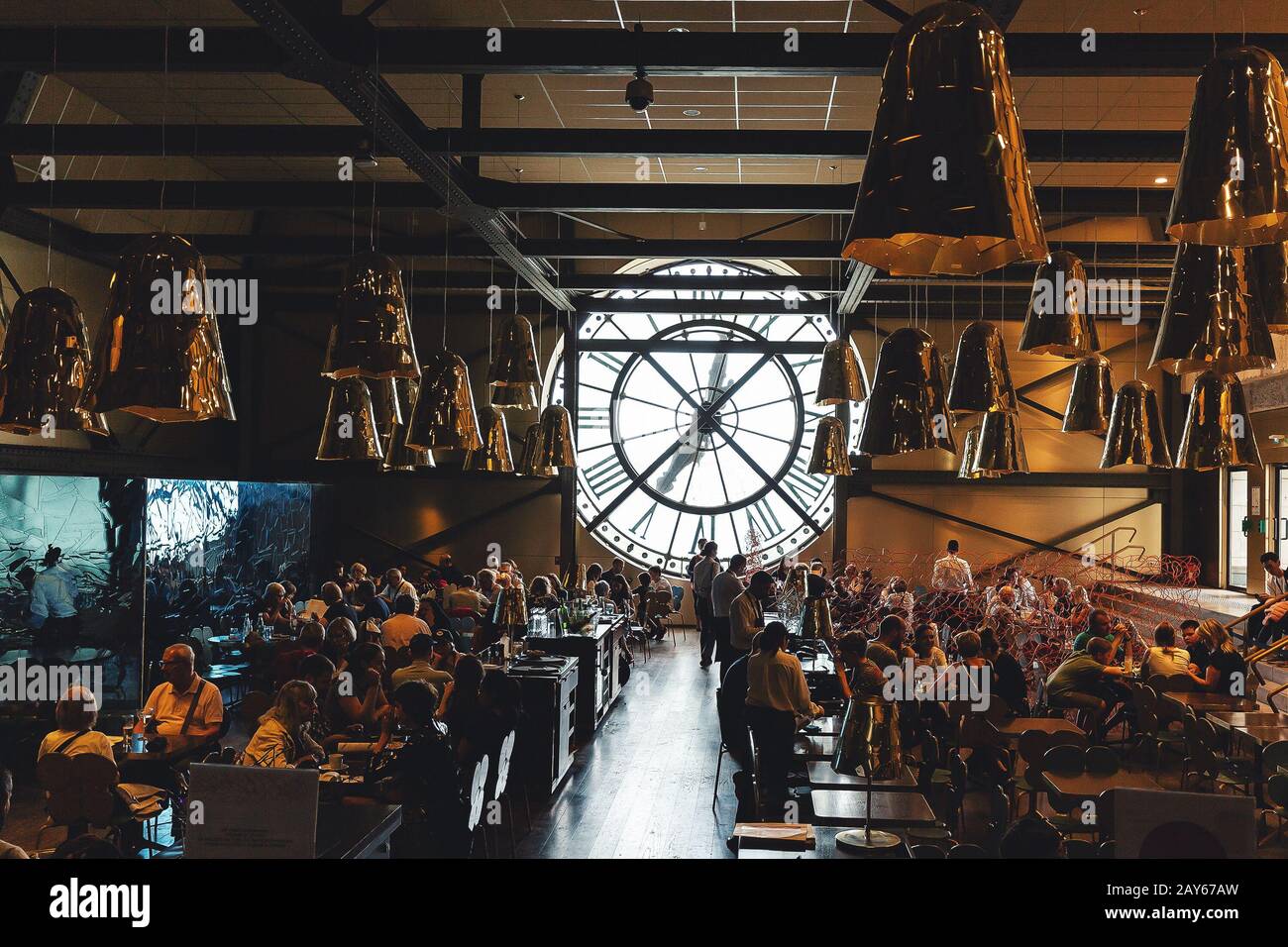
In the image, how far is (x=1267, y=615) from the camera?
36.0 ft

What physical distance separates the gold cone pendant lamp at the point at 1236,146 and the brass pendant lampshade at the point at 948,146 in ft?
1.49

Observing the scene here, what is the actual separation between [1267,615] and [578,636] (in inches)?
284

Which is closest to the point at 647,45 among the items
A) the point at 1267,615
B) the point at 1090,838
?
the point at 1090,838

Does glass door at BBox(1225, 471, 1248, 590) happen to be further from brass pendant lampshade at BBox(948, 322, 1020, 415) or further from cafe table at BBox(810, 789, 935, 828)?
brass pendant lampshade at BBox(948, 322, 1020, 415)

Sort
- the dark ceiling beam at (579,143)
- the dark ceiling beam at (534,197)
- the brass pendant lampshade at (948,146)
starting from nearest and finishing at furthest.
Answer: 1. the brass pendant lampshade at (948,146)
2. the dark ceiling beam at (579,143)
3. the dark ceiling beam at (534,197)

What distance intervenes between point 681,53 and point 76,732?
4613mm

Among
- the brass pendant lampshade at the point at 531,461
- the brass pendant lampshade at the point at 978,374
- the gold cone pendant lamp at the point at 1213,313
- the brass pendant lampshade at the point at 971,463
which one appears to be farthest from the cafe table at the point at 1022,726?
the gold cone pendant lamp at the point at 1213,313

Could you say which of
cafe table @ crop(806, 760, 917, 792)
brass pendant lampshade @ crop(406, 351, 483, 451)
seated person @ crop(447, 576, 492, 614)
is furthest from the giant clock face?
brass pendant lampshade @ crop(406, 351, 483, 451)

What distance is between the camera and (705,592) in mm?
13156

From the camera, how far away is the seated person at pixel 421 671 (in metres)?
7.14

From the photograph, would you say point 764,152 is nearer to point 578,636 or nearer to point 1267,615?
point 578,636

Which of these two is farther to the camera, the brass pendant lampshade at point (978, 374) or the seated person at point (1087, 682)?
the seated person at point (1087, 682)

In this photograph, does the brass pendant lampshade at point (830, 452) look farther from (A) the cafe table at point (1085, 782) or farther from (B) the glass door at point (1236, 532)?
(B) the glass door at point (1236, 532)

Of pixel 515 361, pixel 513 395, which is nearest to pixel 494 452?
pixel 513 395
